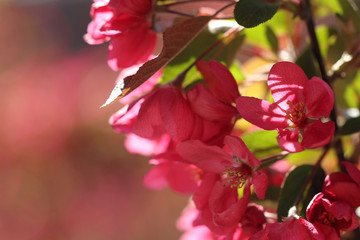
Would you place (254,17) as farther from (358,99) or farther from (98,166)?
(98,166)

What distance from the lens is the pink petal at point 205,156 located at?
59cm

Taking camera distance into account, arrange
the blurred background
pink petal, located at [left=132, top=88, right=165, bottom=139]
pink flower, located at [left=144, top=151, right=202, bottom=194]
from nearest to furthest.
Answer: pink petal, located at [left=132, top=88, right=165, bottom=139] < pink flower, located at [left=144, top=151, right=202, bottom=194] < the blurred background

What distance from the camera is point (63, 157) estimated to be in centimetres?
250

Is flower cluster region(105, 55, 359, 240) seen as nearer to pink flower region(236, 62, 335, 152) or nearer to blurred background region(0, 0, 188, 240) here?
pink flower region(236, 62, 335, 152)

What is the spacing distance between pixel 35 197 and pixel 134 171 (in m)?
0.58

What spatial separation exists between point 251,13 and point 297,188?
0.73ft

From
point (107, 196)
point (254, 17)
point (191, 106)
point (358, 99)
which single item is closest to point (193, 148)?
point (191, 106)

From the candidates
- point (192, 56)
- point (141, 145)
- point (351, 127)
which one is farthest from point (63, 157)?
point (351, 127)

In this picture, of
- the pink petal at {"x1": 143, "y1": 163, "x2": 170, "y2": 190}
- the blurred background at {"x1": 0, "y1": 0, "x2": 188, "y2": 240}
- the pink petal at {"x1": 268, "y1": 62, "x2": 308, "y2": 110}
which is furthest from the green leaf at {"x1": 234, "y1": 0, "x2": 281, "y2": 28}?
the blurred background at {"x1": 0, "y1": 0, "x2": 188, "y2": 240}

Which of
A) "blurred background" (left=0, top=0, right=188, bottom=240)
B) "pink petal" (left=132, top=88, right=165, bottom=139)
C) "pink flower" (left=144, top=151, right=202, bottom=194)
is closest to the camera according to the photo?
"pink petal" (left=132, top=88, right=165, bottom=139)

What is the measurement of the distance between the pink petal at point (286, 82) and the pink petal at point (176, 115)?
4.2 inches

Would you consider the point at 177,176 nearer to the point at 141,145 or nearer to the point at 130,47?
the point at 141,145

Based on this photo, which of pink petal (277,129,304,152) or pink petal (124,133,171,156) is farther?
pink petal (124,133,171,156)

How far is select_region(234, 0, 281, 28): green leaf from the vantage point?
1.85 feet
